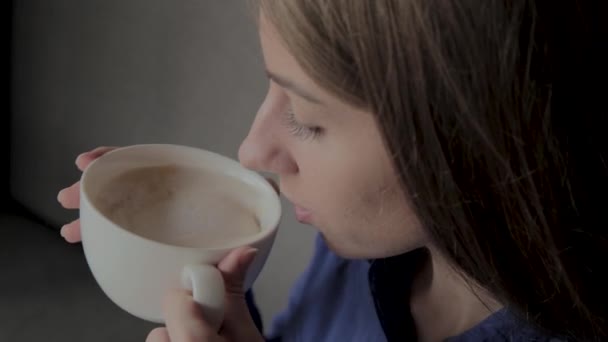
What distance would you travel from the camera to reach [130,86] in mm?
1091

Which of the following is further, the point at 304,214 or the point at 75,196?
the point at 75,196

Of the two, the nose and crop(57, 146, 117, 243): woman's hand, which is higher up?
the nose

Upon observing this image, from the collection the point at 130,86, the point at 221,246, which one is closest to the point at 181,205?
the point at 221,246

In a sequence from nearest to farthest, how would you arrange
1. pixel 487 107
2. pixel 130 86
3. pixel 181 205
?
pixel 487 107 → pixel 181 205 → pixel 130 86

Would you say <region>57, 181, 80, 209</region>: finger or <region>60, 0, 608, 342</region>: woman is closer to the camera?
<region>60, 0, 608, 342</region>: woman

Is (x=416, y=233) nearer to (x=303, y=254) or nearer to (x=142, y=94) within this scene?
(x=303, y=254)

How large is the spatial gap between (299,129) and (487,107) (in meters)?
0.11

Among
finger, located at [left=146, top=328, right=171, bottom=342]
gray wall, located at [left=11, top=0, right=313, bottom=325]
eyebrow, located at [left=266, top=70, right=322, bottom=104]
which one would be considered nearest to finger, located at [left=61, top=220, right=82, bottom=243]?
finger, located at [left=146, top=328, right=171, bottom=342]

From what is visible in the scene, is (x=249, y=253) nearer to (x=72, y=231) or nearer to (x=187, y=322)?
(x=187, y=322)

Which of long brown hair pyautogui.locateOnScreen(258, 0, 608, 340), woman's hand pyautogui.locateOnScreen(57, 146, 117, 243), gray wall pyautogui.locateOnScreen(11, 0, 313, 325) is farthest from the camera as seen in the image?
gray wall pyautogui.locateOnScreen(11, 0, 313, 325)

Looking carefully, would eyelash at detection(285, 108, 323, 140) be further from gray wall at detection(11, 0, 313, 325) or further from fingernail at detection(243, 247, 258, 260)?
gray wall at detection(11, 0, 313, 325)

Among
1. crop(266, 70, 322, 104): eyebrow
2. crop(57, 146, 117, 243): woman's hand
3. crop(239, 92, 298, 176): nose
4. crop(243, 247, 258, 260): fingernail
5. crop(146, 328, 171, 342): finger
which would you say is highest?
crop(266, 70, 322, 104): eyebrow

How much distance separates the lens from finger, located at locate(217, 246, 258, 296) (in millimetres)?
436

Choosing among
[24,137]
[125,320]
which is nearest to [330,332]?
[125,320]
